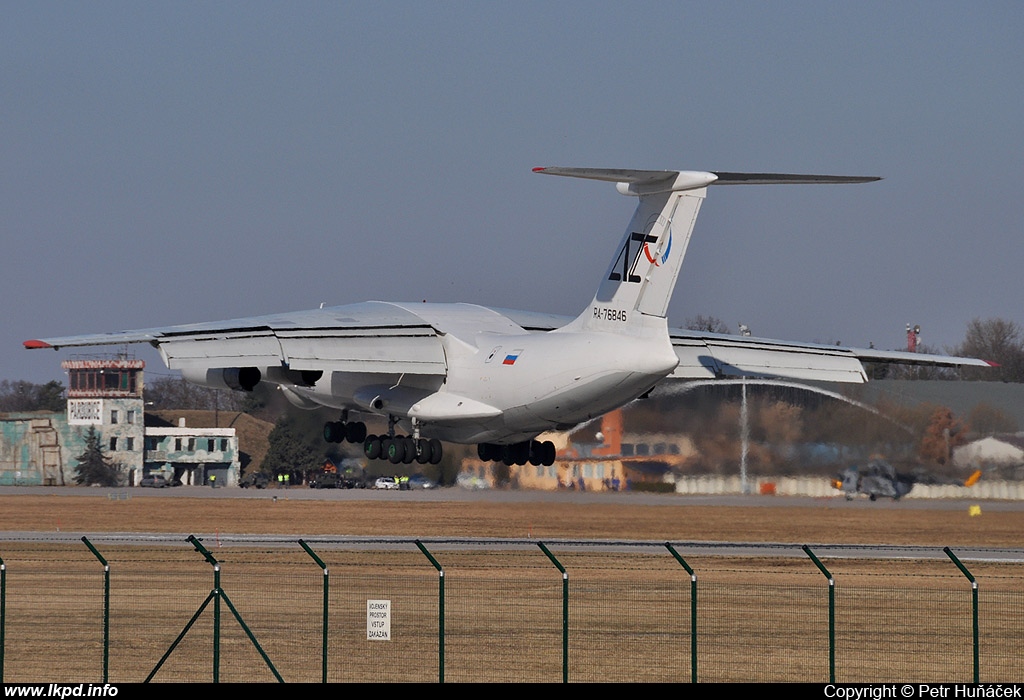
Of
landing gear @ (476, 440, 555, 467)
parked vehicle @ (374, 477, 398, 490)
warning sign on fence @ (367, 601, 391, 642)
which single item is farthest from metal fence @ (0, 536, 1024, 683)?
parked vehicle @ (374, 477, 398, 490)

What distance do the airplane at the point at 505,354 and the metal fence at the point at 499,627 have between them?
3.17 metres

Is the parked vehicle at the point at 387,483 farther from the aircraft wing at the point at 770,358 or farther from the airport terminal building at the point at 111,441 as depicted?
the aircraft wing at the point at 770,358

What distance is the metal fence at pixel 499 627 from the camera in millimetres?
16531

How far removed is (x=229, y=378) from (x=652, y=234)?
9064mm

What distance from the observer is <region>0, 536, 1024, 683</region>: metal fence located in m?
16.5

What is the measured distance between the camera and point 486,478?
38219mm

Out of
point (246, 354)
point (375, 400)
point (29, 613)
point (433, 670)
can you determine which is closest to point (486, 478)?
point (375, 400)

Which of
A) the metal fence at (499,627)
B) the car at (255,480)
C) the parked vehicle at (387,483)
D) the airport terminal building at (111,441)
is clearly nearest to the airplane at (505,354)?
the metal fence at (499,627)

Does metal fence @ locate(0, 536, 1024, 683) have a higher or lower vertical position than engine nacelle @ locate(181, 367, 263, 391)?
lower

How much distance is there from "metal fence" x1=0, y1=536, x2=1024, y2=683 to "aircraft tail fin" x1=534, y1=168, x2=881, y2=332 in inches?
183

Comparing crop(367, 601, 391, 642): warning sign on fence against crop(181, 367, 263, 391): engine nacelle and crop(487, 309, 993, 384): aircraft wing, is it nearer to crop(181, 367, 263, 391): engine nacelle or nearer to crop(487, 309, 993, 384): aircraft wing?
crop(181, 367, 263, 391): engine nacelle

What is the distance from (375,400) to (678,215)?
813cm

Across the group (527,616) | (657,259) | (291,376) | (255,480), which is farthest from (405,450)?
(255,480)
